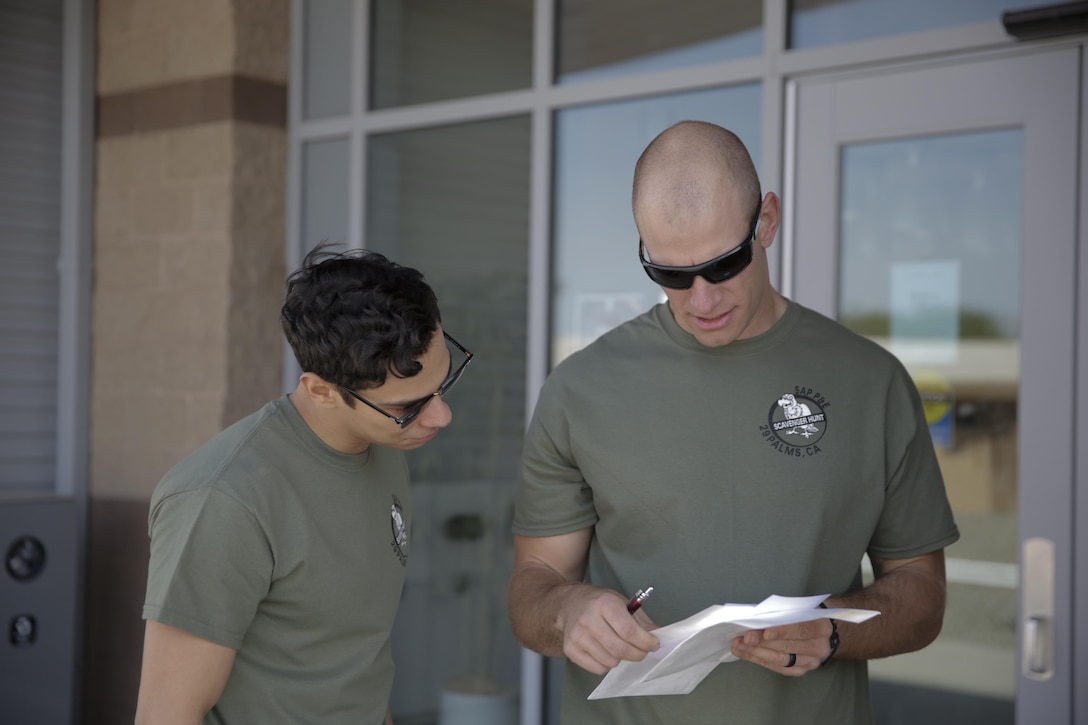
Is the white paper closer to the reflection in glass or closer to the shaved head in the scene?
the shaved head

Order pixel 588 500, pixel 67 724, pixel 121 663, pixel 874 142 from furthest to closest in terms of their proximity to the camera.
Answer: pixel 121 663, pixel 67 724, pixel 874 142, pixel 588 500

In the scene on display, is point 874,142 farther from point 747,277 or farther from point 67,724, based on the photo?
point 67,724

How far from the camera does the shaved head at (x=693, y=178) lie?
6.50 feet

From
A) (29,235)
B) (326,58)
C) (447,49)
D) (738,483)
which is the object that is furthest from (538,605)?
(29,235)

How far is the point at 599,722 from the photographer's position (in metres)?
2.11

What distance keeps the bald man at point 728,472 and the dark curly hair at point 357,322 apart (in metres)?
0.33

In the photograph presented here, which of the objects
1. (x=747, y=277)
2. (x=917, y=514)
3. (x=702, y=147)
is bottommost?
(x=917, y=514)

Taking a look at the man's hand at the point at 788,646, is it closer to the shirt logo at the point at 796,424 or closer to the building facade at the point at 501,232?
the shirt logo at the point at 796,424

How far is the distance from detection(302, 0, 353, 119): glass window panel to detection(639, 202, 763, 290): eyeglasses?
3240mm

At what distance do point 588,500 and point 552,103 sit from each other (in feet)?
7.82

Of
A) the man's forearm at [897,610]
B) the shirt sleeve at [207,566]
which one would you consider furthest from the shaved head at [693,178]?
the shirt sleeve at [207,566]

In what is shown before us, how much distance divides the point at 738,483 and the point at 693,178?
53 cm

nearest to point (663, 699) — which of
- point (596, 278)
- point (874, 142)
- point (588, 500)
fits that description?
point (588, 500)

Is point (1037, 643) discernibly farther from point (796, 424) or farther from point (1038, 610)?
point (796, 424)
